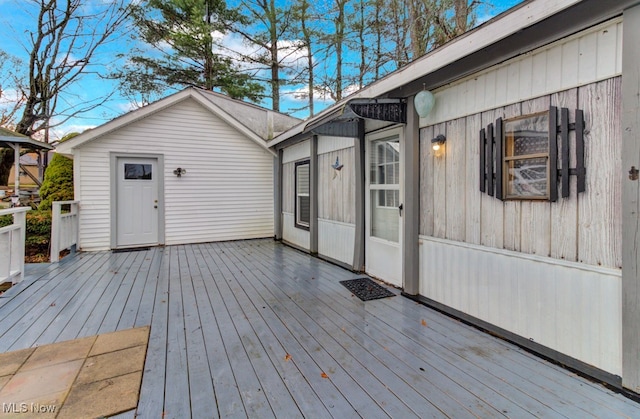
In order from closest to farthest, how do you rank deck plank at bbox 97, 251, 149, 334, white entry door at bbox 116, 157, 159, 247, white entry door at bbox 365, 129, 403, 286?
deck plank at bbox 97, 251, 149, 334 → white entry door at bbox 365, 129, 403, 286 → white entry door at bbox 116, 157, 159, 247

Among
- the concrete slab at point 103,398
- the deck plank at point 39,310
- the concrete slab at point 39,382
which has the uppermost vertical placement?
the deck plank at point 39,310

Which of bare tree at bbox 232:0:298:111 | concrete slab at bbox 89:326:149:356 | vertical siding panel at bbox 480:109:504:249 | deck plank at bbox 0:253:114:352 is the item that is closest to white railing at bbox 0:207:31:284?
deck plank at bbox 0:253:114:352

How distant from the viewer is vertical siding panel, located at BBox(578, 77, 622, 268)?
1.89 metres

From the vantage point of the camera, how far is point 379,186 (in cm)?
433

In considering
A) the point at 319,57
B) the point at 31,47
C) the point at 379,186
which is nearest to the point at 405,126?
the point at 379,186

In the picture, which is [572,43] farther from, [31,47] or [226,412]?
[31,47]

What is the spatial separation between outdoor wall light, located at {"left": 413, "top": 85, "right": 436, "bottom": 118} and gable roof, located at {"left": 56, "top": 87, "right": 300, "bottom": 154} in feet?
17.1

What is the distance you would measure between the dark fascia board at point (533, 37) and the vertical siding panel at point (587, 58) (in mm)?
82

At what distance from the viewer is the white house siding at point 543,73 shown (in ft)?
6.32

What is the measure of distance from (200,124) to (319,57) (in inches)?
234

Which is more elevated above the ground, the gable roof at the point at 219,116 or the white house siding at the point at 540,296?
the gable roof at the point at 219,116

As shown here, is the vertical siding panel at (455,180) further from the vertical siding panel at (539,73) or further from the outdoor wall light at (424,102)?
the vertical siding panel at (539,73)

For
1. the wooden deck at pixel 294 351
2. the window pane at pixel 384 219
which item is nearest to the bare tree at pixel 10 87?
the wooden deck at pixel 294 351

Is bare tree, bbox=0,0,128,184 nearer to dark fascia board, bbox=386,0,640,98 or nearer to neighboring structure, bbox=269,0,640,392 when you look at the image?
neighboring structure, bbox=269,0,640,392
